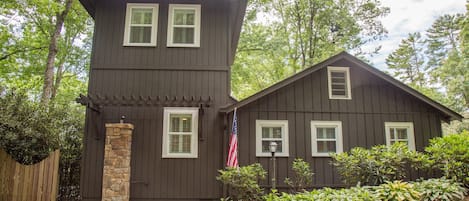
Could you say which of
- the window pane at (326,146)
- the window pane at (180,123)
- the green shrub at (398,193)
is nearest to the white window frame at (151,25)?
the window pane at (180,123)

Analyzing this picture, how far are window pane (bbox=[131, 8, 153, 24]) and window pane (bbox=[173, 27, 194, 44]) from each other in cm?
80

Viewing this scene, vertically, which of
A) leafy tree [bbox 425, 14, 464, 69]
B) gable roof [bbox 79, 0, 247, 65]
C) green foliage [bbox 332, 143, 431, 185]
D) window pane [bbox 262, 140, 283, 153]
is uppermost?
leafy tree [bbox 425, 14, 464, 69]

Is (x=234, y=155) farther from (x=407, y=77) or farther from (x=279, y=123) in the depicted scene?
(x=407, y=77)

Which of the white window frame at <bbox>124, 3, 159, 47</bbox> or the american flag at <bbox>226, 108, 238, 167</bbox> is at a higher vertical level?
the white window frame at <bbox>124, 3, 159, 47</bbox>

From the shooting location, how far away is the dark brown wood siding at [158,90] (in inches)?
289

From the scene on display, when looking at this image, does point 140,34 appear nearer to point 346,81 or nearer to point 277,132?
point 277,132

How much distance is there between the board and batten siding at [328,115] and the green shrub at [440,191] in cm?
251

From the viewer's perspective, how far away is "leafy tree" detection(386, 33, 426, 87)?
2727 centimetres

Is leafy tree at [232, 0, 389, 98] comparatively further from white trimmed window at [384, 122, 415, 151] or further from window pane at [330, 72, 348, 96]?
white trimmed window at [384, 122, 415, 151]

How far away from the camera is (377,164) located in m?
6.43

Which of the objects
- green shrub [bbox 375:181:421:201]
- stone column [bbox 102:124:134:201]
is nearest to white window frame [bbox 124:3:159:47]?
stone column [bbox 102:124:134:201]

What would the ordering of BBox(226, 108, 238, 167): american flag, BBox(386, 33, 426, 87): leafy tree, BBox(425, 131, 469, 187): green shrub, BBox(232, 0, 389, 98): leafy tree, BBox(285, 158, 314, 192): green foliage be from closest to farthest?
BBox(425, 131, 469, 187): green shrub → BBox(226, 108, 238, 167): american flag → BBox(285, 158, 314, 192): green foliage → BBox(232, 0, 389, 98): leafy tree → BBox(386, 33, 426, 87): leafy tree

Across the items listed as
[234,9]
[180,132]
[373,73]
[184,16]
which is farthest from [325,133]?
[184,16]

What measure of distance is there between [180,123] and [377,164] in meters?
4.71
